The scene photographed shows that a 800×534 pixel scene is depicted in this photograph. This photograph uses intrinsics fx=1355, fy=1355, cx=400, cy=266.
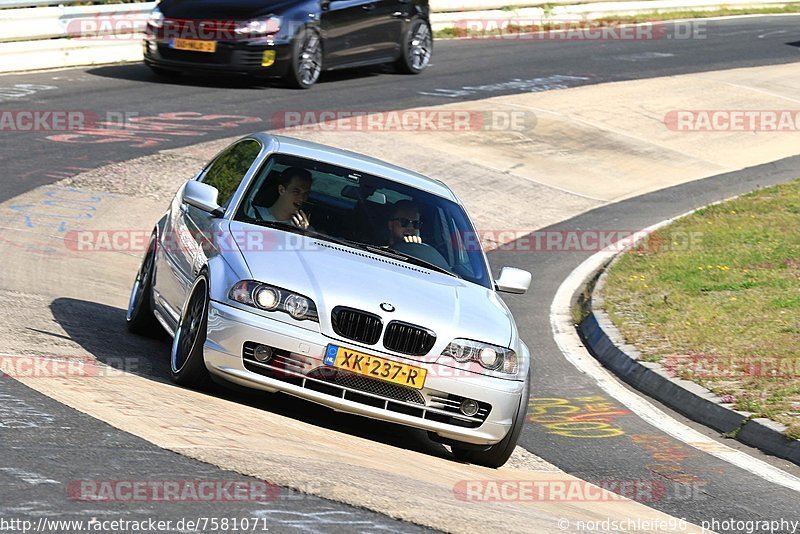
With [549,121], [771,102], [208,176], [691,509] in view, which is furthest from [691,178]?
[691,509]

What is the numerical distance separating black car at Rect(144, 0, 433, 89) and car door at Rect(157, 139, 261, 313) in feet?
35.3

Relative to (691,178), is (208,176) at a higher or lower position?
higher

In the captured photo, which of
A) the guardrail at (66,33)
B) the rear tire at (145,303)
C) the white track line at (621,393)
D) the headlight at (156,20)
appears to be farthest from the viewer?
the guardrail at (66,33)

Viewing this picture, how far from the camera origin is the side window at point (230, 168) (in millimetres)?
8789

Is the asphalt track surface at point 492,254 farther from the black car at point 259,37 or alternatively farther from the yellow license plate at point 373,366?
the yellow license plate at point 373,366

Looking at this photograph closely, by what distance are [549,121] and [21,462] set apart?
16907 mm

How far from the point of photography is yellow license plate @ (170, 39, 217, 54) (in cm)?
1998

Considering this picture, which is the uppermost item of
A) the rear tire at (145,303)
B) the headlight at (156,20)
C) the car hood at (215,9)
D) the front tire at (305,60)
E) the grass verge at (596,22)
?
the car hood at (215,9)

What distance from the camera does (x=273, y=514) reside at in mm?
5363

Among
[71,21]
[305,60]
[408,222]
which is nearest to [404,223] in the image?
[408,222]

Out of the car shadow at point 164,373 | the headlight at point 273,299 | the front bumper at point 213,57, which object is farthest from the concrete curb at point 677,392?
the front bumper at point 213,57

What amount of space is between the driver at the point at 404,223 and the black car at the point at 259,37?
1203 centimetres

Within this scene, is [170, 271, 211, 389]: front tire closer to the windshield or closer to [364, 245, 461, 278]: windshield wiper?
the windshield

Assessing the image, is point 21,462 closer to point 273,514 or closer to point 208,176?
point 273,514
